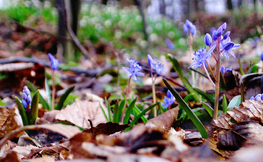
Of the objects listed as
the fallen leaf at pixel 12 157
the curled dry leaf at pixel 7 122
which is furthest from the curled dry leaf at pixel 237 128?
the curled dry leaf at pixel 7 122

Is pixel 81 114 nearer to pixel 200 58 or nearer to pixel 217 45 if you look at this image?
pixel 200 58

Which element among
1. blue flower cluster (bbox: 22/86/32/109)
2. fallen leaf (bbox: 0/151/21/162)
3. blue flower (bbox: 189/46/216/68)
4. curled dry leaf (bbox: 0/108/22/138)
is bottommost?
curled dry leaf (bbox: 0/108/22/138)

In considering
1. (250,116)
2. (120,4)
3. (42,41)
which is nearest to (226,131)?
(250,116)

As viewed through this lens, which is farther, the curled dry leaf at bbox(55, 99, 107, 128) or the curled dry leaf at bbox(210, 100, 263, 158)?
the curled dry leaf at bbox(55, 99, 107, 128)

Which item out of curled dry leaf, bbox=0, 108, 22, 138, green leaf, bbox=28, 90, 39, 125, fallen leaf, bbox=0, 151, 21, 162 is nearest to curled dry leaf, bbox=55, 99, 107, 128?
green leaf, bbox=28, 90, 39, 125

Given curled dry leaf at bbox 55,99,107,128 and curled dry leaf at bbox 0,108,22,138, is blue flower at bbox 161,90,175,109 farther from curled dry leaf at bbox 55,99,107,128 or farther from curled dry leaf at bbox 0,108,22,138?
curled dry leaf at bbox 0,108,22,138

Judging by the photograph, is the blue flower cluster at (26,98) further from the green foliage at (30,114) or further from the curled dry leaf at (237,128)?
the curled dry leaf at (237,128)
